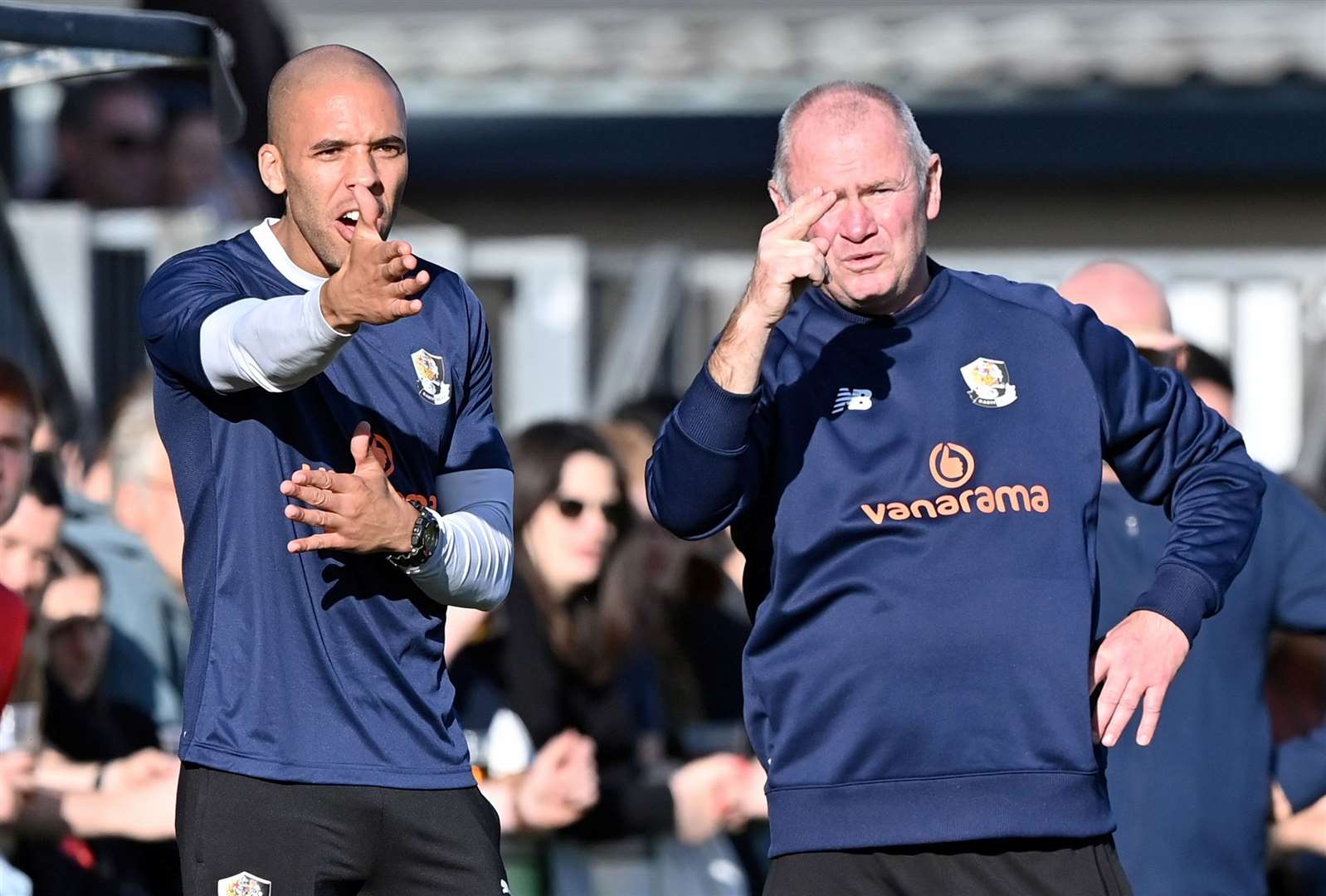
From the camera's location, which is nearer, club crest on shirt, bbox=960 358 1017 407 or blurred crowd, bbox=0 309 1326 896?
club crest on shirt, bbox=960 358 1017 407

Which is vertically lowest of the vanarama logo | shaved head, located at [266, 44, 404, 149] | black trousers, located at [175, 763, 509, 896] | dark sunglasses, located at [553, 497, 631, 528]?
black trousers, located at [175, 763, 509, 896]

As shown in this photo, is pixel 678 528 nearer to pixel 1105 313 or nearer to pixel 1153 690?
pixel 1153 690

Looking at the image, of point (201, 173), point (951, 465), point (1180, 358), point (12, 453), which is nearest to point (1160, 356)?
point (1180, 358)

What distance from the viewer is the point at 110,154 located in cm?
905

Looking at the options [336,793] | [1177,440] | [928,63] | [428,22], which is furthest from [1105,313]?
[428,22]

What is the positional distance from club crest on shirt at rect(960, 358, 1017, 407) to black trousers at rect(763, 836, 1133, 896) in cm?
81

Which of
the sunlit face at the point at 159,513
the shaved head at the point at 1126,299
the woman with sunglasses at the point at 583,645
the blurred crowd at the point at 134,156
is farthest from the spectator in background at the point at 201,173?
the shaved head at the point at 1126,299

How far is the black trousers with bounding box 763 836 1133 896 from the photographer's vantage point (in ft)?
13.7

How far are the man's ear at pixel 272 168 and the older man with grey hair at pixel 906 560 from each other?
2.65 ft

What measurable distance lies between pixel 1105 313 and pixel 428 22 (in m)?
7.88

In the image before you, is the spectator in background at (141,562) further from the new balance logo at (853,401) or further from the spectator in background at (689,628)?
the new balance logo at (853,401)

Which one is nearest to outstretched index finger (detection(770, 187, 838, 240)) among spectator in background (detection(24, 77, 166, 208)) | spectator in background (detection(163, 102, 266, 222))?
spectator in background (detection(163, 102, 266, 222))

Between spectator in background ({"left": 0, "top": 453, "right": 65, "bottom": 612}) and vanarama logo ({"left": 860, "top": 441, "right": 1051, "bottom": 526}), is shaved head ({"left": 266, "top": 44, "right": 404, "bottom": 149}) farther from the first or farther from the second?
Answer: spectator in background ({"left": 0, "top": 453, "right": 65, "bottom": 612})

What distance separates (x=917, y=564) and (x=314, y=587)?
1077mm
